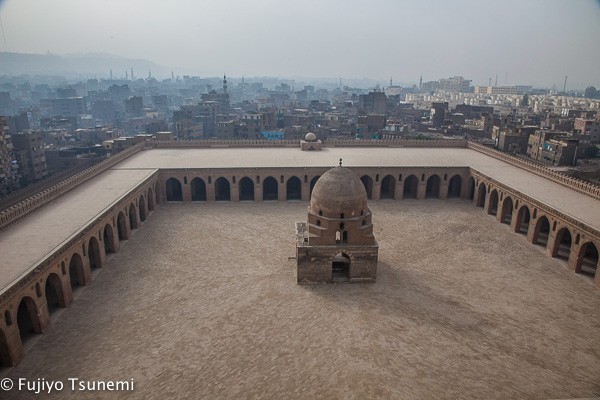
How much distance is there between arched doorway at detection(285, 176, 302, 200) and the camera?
1665 inches

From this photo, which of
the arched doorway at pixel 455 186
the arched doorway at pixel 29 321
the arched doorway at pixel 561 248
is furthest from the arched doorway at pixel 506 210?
the arched doorway at pixel 29 321

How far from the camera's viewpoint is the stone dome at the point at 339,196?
24469 mm

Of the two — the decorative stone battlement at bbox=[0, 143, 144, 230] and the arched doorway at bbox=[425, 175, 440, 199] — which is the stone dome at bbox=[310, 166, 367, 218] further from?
the arched doorway at bbox=[425, 175, 440, 199]

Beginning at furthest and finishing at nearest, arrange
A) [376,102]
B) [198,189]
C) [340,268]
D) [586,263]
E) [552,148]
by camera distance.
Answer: [376,102] → [552,148] → [198,189] → [586,263] → [340,268]

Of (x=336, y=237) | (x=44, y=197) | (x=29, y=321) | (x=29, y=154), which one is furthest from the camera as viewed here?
(x=29, y=154)

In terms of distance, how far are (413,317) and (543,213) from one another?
583 inches

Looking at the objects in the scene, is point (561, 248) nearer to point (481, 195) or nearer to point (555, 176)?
point (555, 176)

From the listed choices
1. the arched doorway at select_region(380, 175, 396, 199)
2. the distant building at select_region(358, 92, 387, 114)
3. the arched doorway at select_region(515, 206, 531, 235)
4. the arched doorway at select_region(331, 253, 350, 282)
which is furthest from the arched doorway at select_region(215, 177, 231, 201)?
the distant building at select_region(358, 92, 387, 114)

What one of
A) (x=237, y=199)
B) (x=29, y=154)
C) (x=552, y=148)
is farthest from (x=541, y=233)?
(x=29, y=154)

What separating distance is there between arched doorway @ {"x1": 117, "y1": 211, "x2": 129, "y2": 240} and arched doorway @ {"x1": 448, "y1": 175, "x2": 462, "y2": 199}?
100 feet

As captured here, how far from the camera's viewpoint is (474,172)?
40.2 metres

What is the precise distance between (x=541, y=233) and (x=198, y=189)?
3042cm

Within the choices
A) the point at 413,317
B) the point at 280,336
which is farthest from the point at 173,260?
the point at 413,317

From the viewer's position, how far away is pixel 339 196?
963 inches
